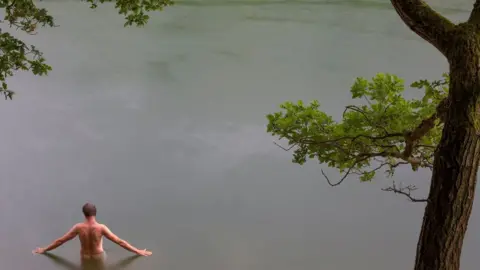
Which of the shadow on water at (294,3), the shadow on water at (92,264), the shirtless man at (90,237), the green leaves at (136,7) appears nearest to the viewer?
the green leaves at (136,7)

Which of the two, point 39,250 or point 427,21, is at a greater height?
point 427,21

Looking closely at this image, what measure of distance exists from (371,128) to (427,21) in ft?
1.64

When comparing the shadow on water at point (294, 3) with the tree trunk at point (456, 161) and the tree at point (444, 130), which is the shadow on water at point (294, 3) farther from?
the tree trunk at point (456, 161)

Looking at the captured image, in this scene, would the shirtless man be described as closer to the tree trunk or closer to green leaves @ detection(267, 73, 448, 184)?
green leaves @ detection(267, 73, 448, 184)

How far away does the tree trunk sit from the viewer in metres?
1.59

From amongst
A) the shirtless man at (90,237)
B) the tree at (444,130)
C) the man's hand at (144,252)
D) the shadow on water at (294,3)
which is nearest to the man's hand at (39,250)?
the shirtless man at (90,237)

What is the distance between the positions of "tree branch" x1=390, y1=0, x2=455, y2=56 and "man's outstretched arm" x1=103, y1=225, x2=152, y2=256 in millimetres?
2172

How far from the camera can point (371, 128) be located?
6.79 feet

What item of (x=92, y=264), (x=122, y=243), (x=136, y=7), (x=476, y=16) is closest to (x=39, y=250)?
(x=92, y=264)

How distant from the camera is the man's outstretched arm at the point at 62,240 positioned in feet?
10.8

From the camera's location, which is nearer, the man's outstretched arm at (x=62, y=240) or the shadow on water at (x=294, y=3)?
the man's outstretched arm at (x=62, y=240)

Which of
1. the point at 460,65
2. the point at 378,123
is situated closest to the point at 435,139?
the point at 378,123

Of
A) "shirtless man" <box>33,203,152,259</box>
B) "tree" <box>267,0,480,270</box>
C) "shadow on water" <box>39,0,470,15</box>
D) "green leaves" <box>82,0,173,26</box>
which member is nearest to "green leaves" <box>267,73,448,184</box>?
"tree" <box>267,0,480,270</box>

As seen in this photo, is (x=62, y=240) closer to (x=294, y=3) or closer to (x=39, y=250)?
(x=39, y=250)
